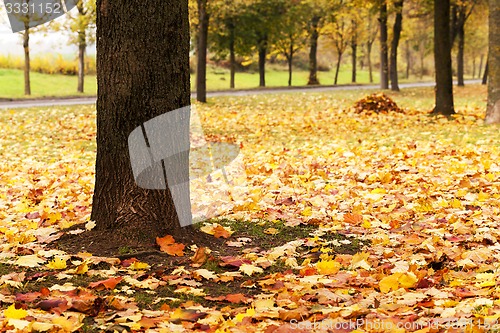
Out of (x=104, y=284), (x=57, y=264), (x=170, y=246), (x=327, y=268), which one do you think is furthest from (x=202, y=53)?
(x=104, y=284)

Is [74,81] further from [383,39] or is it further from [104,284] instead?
[104,284]

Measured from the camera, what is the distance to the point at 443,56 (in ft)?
53.9

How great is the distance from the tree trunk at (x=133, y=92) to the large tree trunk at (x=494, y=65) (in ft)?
35.5

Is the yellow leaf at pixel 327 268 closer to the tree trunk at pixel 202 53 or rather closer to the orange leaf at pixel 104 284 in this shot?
the orange leaf at pixel 104 284

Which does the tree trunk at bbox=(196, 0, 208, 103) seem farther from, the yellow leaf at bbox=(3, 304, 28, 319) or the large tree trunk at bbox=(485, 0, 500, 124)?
the yellow leaf at bbox=(3, 304, 28, 319)

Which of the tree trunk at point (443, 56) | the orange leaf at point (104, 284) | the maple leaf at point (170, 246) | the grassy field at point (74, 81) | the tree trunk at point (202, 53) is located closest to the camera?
the orange leaf at point (104, 284)

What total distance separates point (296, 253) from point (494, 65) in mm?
10922

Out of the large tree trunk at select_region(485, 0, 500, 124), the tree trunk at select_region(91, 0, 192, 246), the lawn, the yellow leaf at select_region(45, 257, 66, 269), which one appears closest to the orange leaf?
the lawn

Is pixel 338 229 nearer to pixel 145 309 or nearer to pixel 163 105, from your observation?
pixel 163 105

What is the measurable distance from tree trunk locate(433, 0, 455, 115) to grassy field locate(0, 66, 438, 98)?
1856cm

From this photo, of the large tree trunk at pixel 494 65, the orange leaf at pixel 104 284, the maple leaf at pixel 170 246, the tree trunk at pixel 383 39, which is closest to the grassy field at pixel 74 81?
the tree trunk at pixel 383 39

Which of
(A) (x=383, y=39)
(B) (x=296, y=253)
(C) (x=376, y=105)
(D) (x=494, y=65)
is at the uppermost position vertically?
(A) (x=383, y=39)

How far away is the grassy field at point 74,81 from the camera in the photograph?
3485 centimetres

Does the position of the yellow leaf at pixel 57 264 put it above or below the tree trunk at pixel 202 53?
below
